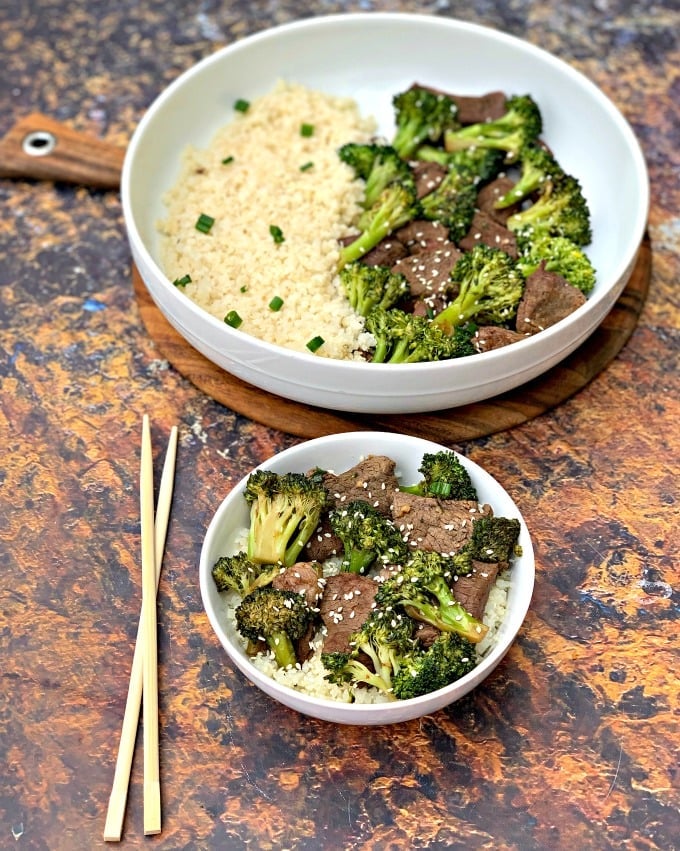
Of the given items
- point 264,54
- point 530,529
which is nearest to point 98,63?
point 264,54

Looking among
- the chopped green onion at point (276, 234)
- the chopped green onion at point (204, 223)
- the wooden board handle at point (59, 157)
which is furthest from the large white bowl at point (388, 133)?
the chopped green onion at point (276, 234)

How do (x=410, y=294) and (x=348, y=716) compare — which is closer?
(x=348, y=716)

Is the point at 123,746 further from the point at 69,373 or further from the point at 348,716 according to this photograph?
the point at 69,373

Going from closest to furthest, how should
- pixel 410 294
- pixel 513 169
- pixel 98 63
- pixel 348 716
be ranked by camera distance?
1. pixel 348 716
2. pixel 410 294
3. pixel 513 169
4. pixel 98 63

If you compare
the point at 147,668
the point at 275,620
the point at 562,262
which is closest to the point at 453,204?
the point at 562,262

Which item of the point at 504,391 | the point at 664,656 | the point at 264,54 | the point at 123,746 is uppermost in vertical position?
the point at 264,54

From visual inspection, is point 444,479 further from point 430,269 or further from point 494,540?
point 430,269
